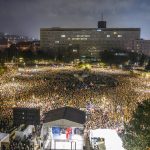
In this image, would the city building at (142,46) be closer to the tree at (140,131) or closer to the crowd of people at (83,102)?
the crowd of people at (83,102)

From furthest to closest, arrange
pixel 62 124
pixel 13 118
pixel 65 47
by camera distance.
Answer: pixel 65 47 < pixel 13 118 < pixel 62 124

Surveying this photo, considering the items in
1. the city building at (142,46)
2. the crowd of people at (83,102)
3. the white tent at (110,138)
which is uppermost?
the city building at (142,46)

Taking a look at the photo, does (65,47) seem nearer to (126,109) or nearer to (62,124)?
(126,109)

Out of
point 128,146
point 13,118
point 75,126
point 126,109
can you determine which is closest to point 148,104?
point 128,146

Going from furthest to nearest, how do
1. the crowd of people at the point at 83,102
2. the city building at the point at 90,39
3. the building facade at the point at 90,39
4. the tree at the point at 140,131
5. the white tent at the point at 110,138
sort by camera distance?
the building facade at the point at 90,39, the city building at the point at 90,39, the crowd of people at the point at 83,102, the white tent at the point at 110,138, the tree at the point at 140,131

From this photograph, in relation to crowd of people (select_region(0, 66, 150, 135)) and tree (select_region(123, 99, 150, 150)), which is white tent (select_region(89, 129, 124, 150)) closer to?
tree (select_region(123, 99, 150, 150))

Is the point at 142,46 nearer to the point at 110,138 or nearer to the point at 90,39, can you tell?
the point at 90,39

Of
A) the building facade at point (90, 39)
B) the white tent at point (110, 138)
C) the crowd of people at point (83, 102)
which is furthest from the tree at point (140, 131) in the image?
the building facade at point (90, 39)
